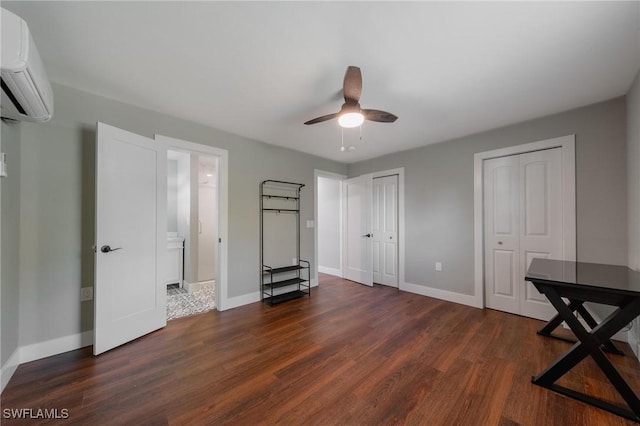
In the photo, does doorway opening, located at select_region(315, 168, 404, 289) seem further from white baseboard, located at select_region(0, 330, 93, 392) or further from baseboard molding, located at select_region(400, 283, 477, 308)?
white baseboard, located at select_region(0, 330, 93, 392)

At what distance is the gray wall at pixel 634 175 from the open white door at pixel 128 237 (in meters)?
4.45

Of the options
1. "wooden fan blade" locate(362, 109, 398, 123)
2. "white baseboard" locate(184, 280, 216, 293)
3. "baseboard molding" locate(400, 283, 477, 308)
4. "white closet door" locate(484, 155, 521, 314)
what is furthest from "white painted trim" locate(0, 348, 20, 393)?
"white closet door" locate(484, 155, 521, 314)

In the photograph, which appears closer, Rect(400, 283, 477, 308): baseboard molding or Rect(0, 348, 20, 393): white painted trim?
Rect(0, 348, 20, 393): white painted trim

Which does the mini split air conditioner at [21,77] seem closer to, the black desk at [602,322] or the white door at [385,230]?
the black desk at [602,322]

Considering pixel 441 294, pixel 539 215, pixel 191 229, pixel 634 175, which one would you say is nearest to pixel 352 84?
pixel 634 175

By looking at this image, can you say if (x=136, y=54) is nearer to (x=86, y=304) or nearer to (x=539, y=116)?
(x=86, y=304)

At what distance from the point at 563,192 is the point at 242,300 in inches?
162

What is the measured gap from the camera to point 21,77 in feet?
4.45

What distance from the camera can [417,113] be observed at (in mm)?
2680

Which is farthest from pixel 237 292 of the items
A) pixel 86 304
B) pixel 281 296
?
pixel 86 304

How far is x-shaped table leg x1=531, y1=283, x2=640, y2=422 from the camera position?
148 cm

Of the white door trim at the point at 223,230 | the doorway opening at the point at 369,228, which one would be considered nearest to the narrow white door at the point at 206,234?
the white door trim at the point at 223,230

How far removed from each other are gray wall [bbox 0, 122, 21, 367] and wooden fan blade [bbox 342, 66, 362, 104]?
99.4 inches

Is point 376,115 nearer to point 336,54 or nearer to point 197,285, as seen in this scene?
point 336,54
